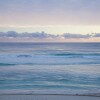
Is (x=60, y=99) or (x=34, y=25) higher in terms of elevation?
(x=34, y=25)

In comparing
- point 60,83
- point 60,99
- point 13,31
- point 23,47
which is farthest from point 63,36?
point 23,47

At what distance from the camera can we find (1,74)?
24.2 ft

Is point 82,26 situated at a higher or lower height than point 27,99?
higher

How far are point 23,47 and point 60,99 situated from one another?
38.7 feet

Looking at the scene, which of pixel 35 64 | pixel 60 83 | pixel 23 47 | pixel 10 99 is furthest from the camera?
pixel 23 47

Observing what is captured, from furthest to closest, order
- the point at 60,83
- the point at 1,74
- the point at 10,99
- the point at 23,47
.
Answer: the point at 23,47 < the point at 1,74 < the point at 60,83 < the point at 10,99

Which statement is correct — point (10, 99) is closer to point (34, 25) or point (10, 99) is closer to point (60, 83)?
point (60, 83)

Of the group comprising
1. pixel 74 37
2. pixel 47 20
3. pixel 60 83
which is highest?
pixel 47 20

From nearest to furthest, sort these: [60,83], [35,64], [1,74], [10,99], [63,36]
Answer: [10,99]
[60,83]
[1,74]
[63,36]
[35,64]

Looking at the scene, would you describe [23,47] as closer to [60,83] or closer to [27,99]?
[60,83]

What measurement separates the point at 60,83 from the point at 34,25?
2.65 metres

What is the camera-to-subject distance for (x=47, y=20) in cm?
763

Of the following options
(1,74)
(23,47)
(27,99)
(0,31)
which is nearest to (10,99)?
(27,99)

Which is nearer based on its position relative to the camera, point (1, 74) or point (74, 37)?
point (1, 74)
